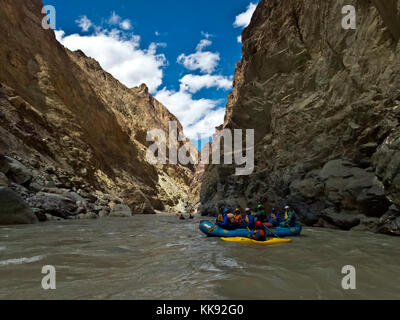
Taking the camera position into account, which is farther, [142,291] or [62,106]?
[62,106]

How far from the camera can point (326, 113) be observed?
12805 mm

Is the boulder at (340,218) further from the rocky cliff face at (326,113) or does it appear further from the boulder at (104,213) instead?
the boulder at (104,213)

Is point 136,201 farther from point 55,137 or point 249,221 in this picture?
point 249,221

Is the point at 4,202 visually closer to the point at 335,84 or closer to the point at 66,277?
the point at 66,277

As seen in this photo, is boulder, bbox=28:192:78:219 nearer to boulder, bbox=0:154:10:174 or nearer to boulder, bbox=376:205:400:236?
boulder, bbox=0:154:10:174

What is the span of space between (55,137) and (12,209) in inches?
696

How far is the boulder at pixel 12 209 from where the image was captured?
917cm

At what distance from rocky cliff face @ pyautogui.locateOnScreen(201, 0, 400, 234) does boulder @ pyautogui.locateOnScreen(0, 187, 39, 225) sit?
482 inches

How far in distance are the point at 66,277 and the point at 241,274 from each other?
2530 mm

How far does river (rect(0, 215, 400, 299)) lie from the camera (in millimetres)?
2941

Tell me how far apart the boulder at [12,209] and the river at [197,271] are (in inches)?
148

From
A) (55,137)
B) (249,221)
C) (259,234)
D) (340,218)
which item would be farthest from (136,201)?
(259,234)

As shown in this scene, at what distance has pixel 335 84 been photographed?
1248 centimetres
